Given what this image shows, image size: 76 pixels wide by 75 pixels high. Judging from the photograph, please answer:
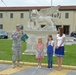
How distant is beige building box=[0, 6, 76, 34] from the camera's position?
218 ft

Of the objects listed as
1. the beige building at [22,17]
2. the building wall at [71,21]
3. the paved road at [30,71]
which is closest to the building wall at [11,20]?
A: the beige building at [22,17]

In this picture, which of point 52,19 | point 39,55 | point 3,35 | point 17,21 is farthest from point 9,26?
point 39,55

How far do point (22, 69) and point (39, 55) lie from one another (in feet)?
3.20

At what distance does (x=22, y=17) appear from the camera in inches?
2724

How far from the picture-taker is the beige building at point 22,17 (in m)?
66.5

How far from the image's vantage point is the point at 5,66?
11547 mm

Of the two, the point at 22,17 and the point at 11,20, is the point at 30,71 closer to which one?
the point at 22,17

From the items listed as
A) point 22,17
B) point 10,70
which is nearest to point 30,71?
point 10,70

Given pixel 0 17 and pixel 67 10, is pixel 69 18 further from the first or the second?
pixel 0 17

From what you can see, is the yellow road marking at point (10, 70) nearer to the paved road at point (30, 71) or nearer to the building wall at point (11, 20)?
the paved road at point (30, 71)

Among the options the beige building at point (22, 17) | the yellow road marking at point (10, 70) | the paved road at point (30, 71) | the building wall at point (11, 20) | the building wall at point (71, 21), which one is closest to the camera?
the yellow road marking at point (10, 70)

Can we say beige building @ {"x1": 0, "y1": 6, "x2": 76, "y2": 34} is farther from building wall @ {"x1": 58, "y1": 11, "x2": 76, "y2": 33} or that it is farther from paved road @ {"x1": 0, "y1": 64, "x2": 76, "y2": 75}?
paved road @ {"x1": 0, "y1": 64, "x2": 76, "y2": 75}

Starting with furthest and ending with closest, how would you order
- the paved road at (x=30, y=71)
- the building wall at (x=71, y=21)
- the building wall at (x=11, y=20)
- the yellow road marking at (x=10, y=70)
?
the building wall at (x=11, y=20) < the building wall at (x=71, y=21) < the paved road at (x=30, y=71) < the yellow road marking at (x=10, y=70)

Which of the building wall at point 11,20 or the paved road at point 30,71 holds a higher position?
the building wall at point 11,20
